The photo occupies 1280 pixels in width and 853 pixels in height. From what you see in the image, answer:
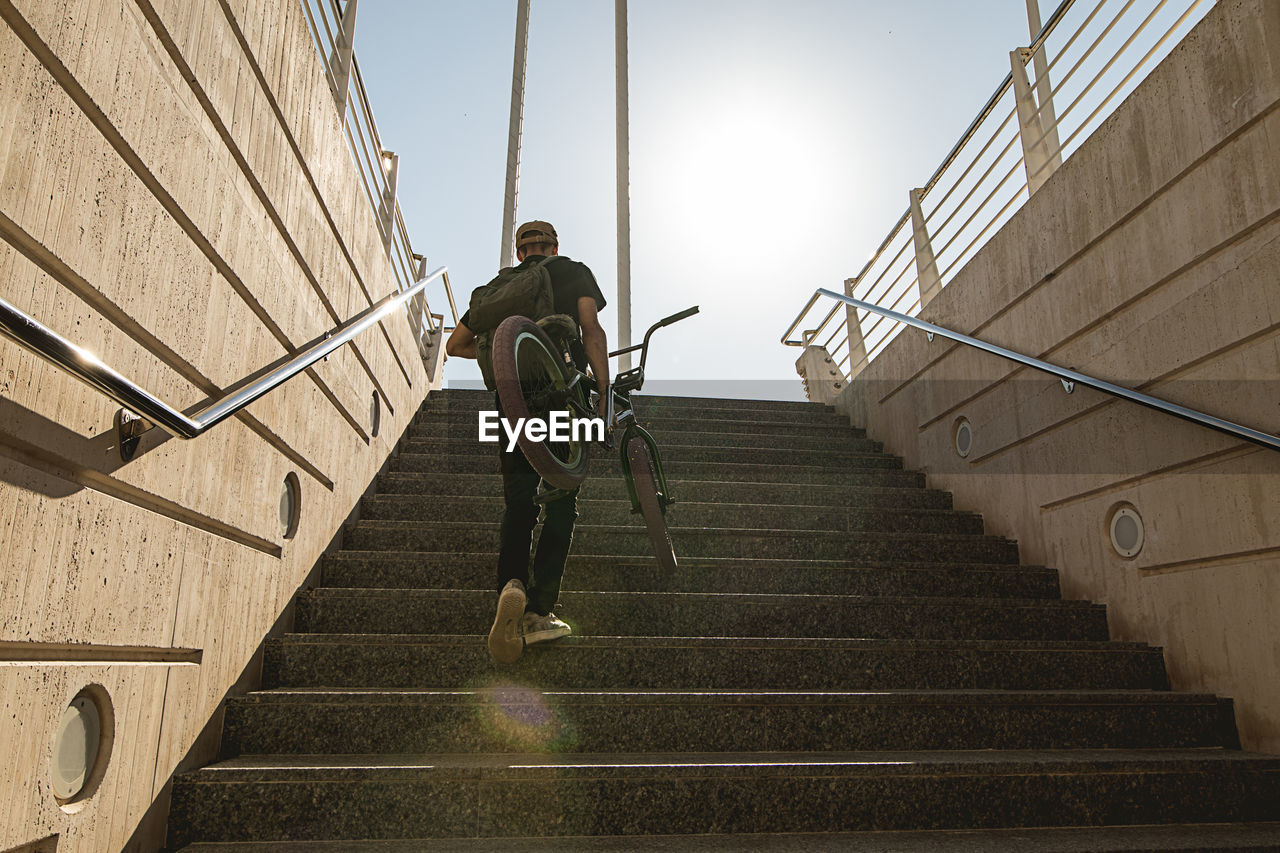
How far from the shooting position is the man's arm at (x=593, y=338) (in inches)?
104

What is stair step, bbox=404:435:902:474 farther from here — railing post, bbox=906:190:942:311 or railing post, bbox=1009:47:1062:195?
railing post, bbox=1009:47:1062:195

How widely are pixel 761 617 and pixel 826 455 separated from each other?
2248 mm

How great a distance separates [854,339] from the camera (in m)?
6.27

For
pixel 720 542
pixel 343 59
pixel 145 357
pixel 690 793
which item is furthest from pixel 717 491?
pixel 145 357

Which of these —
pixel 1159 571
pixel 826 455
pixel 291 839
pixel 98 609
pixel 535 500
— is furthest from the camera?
pixel 826 455

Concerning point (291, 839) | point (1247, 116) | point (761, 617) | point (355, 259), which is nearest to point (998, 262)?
point (1247, 116)

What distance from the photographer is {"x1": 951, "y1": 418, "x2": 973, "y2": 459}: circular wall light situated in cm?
414

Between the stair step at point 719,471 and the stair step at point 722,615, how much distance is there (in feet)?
4.61

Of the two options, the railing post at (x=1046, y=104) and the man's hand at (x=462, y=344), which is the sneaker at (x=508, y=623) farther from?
the railing post at (x=1046, y=104)

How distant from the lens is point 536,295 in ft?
8.38

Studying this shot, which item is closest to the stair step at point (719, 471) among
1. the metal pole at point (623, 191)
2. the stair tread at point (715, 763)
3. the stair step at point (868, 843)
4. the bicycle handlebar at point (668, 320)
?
the bicycle handlebar at point (668, 320)

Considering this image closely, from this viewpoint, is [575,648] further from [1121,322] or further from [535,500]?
[1121,322]

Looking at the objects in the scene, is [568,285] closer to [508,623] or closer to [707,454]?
[508,623]

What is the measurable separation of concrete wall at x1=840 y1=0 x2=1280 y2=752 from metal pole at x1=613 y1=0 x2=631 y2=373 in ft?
19.0
